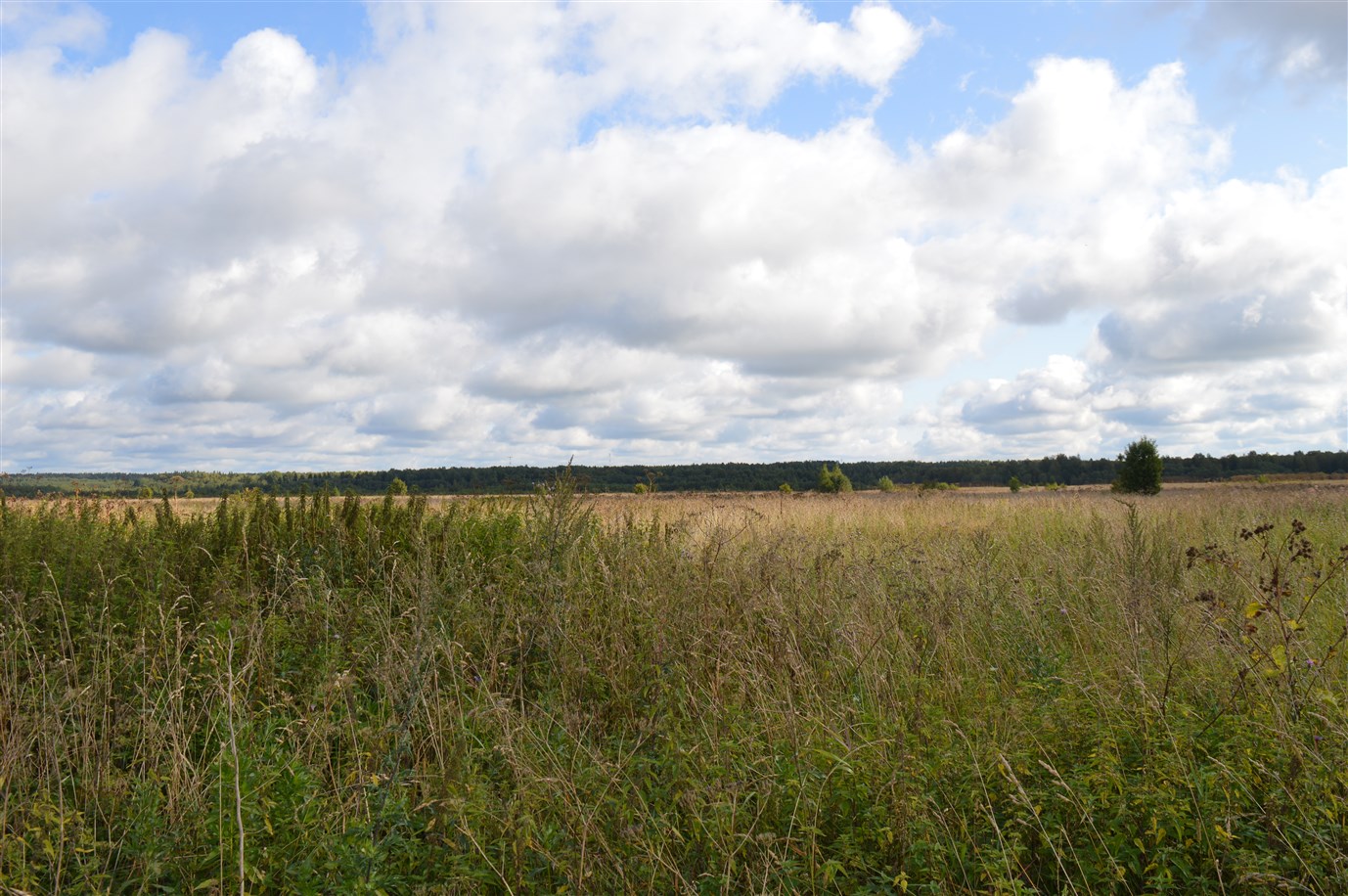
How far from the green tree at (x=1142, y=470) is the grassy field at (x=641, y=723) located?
2541cm

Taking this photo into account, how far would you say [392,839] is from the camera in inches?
111

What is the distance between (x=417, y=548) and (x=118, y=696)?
100 inches

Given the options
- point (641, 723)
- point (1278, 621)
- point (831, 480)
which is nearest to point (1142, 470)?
point (831, 480)

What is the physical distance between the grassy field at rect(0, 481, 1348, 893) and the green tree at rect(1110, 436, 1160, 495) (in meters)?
25.4

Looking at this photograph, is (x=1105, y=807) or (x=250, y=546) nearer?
(x=1105, y=807)

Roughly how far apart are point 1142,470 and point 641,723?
32.5m

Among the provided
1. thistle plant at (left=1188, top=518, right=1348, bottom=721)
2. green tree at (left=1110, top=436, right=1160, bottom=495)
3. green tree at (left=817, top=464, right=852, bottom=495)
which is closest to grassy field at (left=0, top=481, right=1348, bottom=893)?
thistle plant at (left=1188, top=518, right=1348, bottom=721)

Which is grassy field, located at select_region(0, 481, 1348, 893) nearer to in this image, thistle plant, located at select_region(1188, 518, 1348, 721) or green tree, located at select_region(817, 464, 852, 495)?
thistle plant, located at select_region(1188, 518, 1348, 721)

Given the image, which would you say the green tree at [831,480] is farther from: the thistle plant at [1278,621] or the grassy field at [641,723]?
the grassy field at [641,723]

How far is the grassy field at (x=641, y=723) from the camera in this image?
9.43 ft

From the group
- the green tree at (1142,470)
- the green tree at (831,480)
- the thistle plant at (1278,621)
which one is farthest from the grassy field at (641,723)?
the green tree at (831,480)

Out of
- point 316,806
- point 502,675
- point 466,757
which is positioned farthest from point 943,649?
point 316,806

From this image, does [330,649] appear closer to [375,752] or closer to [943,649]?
[375,752]

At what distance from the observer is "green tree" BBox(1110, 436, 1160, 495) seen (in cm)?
3033
